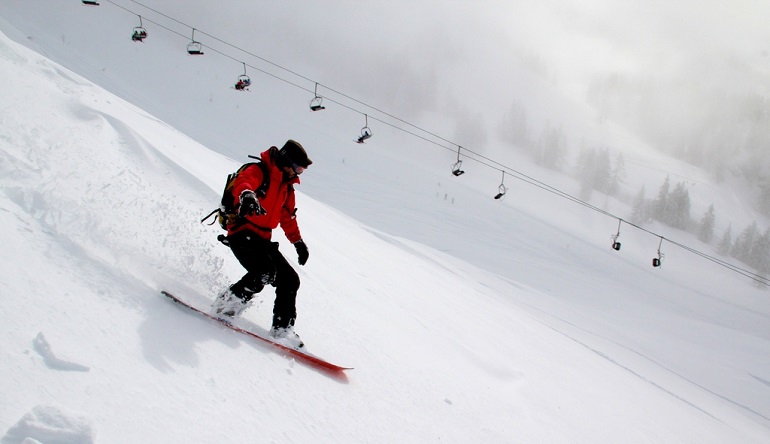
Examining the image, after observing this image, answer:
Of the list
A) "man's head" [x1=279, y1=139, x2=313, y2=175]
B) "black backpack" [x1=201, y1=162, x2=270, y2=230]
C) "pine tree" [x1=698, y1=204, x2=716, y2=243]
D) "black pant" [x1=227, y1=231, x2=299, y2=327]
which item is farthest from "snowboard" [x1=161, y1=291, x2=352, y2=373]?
"pine tree" [x1=698, y1=204, x2=716, y2=243]

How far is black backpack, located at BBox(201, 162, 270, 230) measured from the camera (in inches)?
136

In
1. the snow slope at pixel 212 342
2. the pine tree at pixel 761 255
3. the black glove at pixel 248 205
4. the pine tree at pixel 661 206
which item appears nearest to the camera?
the snow slope at pixel 212 342

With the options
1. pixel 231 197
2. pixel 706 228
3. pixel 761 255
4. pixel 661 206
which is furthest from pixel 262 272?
pixel 706 228

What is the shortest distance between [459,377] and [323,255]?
322 cm

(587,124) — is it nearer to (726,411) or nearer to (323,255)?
(726,411)

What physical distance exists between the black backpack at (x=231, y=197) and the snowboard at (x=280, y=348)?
650 mm

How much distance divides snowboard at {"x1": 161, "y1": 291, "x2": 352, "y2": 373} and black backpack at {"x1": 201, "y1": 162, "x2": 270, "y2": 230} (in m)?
0.65

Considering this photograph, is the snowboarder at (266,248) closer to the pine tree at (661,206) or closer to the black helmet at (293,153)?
the black helmet at (293,153)

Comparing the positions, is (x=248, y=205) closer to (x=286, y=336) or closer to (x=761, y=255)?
(x=286, y=336)

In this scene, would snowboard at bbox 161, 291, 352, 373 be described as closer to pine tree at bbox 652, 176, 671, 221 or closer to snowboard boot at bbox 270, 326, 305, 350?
snowboard boot at bbox 270, 326, 305, 350

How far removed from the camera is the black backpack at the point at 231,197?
347 cm

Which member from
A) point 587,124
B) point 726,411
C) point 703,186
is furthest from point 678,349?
point 587,124

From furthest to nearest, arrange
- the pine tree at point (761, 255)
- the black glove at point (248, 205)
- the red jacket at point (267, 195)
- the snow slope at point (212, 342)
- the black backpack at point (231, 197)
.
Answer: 1. the pine tree at point (761, 255)
2. the red jacket at point (267, 195)
3. the black backpack at point (231, 197)
4. the black glove at point (248, 205)
5. the snow slope at point (212, 342)

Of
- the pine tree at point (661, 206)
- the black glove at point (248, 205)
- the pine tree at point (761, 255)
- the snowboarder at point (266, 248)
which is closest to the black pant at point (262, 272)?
the snowboarder at point (266, 248)
